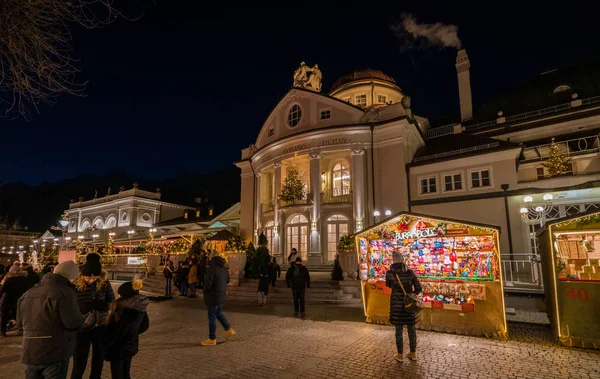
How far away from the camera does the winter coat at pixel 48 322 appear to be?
3426 millimetres

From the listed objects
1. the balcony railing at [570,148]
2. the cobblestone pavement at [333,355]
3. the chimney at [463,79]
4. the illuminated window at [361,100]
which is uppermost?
the chimney at [463,79]

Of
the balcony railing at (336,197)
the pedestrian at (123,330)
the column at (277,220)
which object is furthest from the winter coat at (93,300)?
the column at (277,220)

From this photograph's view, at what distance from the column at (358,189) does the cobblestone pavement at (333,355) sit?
1228cm

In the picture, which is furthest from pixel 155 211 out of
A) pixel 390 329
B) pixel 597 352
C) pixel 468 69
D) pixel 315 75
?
pixel 597 352

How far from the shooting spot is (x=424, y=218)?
895 cm

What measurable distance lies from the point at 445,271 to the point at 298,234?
15.1 m

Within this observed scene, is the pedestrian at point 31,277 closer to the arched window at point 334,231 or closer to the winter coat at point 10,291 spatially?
the winter coat at point 10,291

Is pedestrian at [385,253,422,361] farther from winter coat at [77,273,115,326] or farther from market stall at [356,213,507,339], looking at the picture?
winter coat at [77,273,115,326]

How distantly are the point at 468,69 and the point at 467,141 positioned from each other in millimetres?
12887

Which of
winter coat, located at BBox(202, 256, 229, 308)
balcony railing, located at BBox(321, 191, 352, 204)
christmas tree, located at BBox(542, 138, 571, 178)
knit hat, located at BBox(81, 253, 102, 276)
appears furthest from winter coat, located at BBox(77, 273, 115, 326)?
christmas tree, located at BBox(542, 138, 571, 178)

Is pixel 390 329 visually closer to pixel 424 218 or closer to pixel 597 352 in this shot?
pixel 424 218

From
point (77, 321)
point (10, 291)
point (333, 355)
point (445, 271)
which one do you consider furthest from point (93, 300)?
point (445, 271)

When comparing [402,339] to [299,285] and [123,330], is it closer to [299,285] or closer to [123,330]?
[123,330]

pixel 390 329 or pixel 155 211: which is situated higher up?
pixel 155 211
